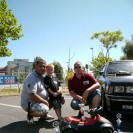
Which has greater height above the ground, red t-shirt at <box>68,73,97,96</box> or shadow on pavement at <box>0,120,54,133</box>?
red t-shirt at <box>68,73,97,96</box>

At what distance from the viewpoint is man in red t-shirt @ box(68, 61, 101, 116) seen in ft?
20.6

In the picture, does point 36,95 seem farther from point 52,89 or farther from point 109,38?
point 109,38

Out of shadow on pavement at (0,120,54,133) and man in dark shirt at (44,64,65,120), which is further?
man in dark shirt at (44,64,65,120)

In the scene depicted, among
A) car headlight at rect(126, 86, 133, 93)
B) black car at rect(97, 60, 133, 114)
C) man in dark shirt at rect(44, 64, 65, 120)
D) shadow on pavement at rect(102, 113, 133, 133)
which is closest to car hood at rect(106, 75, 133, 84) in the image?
black car at rect(97, 60, 133, 114)

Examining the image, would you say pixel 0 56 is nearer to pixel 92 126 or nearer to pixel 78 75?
pixel 78 75

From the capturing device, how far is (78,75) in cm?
650

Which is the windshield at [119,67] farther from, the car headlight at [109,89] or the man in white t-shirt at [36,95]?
the man in white t-shirt at [36,95]

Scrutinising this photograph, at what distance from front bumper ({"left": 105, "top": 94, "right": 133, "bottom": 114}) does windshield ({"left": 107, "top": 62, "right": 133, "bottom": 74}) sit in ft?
5.23

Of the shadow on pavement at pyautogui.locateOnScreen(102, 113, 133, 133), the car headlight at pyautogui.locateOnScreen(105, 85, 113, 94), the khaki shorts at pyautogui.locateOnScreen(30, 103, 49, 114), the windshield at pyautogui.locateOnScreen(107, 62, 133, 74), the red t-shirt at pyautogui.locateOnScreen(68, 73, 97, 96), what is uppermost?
the windshield at pyautogui.locateOnScreen(107, 62, 133, 74)

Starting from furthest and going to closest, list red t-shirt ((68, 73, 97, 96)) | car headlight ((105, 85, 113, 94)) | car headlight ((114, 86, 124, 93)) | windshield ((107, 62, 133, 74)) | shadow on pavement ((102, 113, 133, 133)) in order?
windshield ((107, 62, 133, 74)) < car headlight ((105, 85, 113, 94)) < car headlight ((114, 86, 124, 93)) < red t-shirt ((68, 73, 97, 96)) < shadow on pavement ((102, 113, 133, 133))

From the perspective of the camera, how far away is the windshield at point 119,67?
847 centimetres

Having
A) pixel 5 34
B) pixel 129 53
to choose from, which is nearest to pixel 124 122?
pixel 5 34

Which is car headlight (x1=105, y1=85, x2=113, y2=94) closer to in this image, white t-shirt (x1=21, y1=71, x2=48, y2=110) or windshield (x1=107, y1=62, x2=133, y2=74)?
windshield (x1=107, y1=62, x2=133, y2=74)

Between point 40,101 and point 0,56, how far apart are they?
15.1 m
